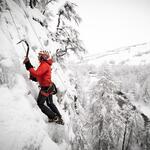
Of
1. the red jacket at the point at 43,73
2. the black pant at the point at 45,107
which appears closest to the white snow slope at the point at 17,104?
the black pant at the point at 45,107

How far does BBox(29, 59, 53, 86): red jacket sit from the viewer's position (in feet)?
14.4

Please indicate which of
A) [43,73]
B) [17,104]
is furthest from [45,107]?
[43,73]

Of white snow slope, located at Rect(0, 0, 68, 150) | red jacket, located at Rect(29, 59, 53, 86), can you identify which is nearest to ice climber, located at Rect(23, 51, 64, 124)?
red jacket, located at Rect(29, 59, 53, 86)

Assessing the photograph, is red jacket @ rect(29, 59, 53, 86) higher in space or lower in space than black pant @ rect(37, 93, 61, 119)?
higher

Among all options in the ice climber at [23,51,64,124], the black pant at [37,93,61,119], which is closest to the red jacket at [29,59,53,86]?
the ice climber at [23,51,64,124]

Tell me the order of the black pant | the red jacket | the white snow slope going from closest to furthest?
1. the white snow slope
2. the red jacket
3. the black pant

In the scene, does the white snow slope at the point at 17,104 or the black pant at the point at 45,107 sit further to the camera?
the black pant at the point at 45,107

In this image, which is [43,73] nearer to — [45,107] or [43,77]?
[43,77]

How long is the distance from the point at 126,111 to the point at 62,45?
17.1m

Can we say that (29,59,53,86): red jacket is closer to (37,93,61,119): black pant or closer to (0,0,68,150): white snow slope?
(37,93,61,119): black pant

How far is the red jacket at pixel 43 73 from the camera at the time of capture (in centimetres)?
440

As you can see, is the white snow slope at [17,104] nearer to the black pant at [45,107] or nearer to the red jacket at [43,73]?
the black pant at [45,107]

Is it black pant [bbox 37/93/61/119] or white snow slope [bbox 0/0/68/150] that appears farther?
black pant [bbox 37/93/61/119]

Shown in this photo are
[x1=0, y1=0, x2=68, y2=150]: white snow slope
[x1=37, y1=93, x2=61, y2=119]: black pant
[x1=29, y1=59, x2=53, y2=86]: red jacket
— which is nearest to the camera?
[x1=0, y1=0, x2=68, y2=150]: white snow slope
